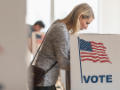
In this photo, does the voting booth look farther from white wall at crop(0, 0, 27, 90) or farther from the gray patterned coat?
white wall at crop(0, 0, 27, 90)

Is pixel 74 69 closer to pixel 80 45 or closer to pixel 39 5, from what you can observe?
pixel 80 45

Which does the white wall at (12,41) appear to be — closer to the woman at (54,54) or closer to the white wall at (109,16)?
the woman at (54,54)

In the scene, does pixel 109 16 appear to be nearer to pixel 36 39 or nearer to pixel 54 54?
pixel 36 39

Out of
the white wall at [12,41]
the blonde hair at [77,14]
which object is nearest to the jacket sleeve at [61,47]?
the blonde hair at [77,14]

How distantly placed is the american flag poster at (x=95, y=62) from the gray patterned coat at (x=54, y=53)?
0.21 feet

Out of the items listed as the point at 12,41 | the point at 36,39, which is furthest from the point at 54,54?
the point at 36,39

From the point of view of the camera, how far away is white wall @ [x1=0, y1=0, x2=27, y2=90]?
0.15 metres

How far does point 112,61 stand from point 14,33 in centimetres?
71

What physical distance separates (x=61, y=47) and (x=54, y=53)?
0.07 meters

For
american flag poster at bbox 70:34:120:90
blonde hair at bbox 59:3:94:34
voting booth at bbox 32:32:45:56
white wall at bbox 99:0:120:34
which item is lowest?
american flag poster at bbox 70:34:120:90

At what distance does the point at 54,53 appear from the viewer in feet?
2.66

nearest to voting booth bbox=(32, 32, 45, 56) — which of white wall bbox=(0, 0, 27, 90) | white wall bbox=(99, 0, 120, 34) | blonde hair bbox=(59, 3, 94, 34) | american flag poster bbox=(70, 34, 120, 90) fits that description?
blonde hair bbox=(59, 3, 94, 34)

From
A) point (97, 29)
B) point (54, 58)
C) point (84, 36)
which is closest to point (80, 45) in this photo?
point (84, 36)

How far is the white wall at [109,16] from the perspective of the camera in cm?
328
